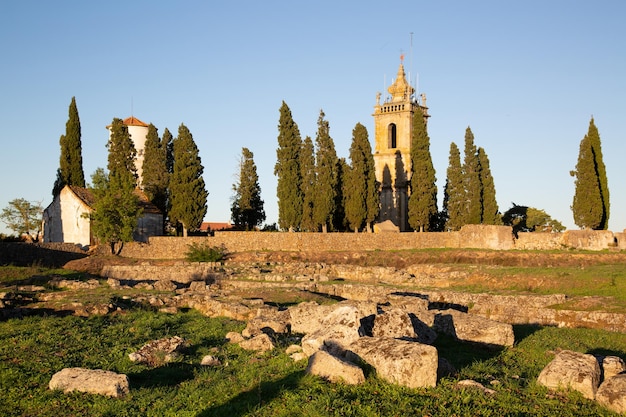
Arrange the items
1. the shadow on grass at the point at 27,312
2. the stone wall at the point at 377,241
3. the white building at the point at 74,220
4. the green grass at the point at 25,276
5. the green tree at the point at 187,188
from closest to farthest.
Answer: the shadow on grass at the point at 27,312, the green grass at the point at 25,276, the stone wall at the point at 377,241, the white building at the point at 74,220, the green tree at the point at 187,188

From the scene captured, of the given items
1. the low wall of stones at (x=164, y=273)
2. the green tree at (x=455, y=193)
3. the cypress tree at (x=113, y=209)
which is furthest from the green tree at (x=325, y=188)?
the low wall of stones at (x=164, y=273)

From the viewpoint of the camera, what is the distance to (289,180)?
5169cm

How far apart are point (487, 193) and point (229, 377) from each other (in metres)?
51.8

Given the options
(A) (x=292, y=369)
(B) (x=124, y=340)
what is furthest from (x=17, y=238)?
(A) (x=292, y=369)

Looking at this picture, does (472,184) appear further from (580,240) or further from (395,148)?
(395,148)

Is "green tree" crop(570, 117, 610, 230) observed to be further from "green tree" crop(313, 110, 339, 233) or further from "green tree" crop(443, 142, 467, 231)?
"green tree" crop(313, 110, 339, 233)

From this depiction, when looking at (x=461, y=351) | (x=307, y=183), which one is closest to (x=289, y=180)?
(x=307, y=183)

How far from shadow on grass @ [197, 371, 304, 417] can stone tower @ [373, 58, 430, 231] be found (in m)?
60.8

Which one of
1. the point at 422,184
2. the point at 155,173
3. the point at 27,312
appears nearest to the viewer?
the point at 27,312

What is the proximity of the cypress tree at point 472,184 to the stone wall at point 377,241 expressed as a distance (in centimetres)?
586

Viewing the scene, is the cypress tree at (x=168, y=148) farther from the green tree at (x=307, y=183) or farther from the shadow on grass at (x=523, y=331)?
the shadow on grass at (x=523, y=331)

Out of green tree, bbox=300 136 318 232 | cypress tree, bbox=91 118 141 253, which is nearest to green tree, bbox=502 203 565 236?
green tree, bbox=300 136 318 232

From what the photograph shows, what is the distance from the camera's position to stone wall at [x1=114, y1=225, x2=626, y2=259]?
45.3 metres

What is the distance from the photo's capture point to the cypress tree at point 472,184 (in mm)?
58062
